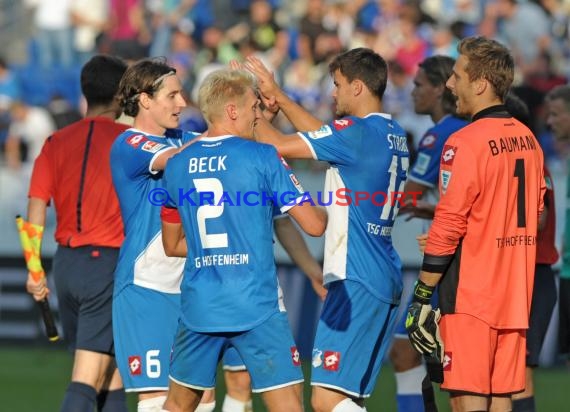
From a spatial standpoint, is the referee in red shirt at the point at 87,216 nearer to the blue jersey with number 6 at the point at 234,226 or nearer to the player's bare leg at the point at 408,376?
the blue jersey with number 6 at the point at 234,226

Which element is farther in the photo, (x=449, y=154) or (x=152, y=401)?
(x=152, y=401)

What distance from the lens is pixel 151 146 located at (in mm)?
7285

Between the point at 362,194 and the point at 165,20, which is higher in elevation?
the point at 165,20

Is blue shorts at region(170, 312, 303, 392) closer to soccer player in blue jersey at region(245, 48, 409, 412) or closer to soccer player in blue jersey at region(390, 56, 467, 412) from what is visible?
soccer player in blue jersey at region(245, 48, 409, 412)

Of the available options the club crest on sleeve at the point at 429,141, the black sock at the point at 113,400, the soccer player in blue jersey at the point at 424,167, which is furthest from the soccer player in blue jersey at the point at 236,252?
the club crest on sleeve at the point at 429,141

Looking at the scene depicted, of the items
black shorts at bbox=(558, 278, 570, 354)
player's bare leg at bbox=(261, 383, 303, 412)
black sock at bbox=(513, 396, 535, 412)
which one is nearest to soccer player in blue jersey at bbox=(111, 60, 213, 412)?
player's bare leg at bbox=(261, 383, 303, 412)

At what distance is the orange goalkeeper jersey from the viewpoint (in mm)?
6754

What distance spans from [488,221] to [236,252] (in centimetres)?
147

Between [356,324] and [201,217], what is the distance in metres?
1.46

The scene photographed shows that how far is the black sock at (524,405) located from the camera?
335 inches

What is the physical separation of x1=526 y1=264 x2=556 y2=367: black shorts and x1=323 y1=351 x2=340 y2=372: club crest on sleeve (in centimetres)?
180

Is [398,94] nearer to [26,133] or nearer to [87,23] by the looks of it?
[26,133]

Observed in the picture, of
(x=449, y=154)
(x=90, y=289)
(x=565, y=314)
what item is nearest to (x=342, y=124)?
(x=449, y=154)

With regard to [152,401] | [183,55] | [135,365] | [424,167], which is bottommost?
[152,401]
